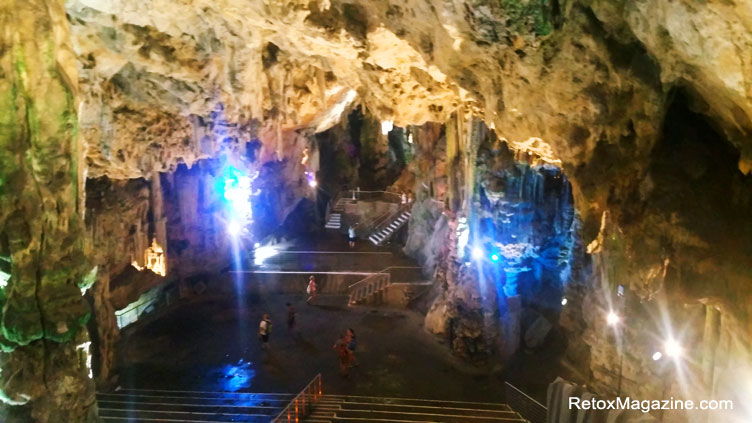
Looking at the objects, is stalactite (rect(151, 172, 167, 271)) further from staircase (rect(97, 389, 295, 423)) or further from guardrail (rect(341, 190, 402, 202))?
guardrail (rect(341, 190, 402, 202))

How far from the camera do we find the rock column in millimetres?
5684

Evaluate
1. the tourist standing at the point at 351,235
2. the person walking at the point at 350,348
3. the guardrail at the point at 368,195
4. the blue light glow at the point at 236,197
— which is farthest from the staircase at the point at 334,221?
the person walking at the point at 350,348

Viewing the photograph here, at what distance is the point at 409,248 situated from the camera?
21688mm

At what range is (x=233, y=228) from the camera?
70.1 feet

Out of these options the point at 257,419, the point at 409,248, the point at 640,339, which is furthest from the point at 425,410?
the point at 409,248

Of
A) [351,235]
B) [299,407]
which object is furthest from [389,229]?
[299,407]

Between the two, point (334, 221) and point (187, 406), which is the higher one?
point (334, 221)

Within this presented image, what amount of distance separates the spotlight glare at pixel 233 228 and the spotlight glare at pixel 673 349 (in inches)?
655

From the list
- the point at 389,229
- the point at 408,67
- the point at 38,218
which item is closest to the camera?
the point at 38,218

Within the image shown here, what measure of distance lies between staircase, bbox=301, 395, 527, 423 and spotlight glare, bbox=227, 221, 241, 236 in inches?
452

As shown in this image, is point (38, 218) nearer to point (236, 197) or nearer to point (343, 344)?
point (343, 344)

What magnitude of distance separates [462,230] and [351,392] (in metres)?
5.42

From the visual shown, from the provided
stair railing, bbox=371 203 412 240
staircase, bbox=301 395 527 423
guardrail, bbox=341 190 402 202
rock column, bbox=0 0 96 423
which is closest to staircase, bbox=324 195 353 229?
guardrail, bbox=341 190 402 202

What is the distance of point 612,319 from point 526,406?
3.13m
